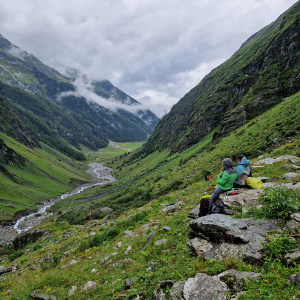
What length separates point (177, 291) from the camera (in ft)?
16.4

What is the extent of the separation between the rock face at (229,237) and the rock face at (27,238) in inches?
995

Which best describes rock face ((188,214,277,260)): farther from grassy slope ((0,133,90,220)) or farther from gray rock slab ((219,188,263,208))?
grassy slope ((0,133,90,220))

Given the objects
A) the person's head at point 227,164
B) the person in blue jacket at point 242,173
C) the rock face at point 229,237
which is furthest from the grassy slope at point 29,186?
the person in blue jacket at point 242,173

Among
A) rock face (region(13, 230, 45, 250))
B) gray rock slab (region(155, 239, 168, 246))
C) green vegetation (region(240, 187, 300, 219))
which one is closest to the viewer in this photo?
green vegetation (region(240, 187, 300, 219))

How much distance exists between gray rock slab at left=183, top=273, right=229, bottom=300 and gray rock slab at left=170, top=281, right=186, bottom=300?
200 millimetres

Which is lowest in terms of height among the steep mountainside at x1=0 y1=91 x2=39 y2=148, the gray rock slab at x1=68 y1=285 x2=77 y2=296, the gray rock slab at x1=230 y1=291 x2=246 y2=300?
the gray rock slab at x1=68 y1=285 x2=77 y2=296

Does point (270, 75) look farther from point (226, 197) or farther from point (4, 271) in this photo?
point (4, 271)

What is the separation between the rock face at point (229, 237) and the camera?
A: 5.66 meters

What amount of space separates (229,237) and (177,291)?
8.72 feet

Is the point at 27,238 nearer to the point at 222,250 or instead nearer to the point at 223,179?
the point at 223,179

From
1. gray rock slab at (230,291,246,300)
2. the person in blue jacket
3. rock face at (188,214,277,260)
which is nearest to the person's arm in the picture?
the person in blue jacket

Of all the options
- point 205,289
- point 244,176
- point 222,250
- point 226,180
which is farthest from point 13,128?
point 205,289

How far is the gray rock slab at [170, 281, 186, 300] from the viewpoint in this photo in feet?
15.8

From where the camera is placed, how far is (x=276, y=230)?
5867mm
